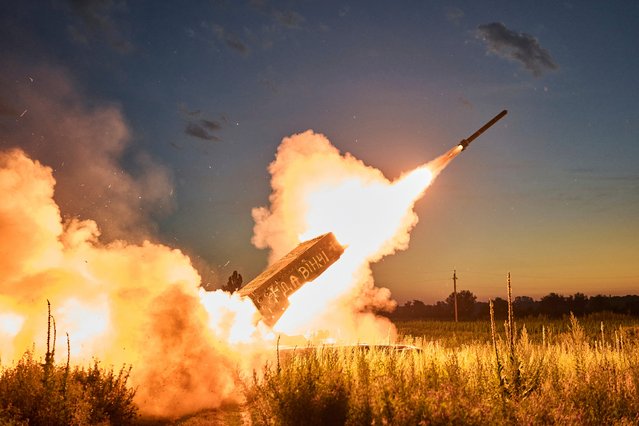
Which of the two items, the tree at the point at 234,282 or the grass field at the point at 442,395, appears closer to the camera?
the grass field at the point at 442,395

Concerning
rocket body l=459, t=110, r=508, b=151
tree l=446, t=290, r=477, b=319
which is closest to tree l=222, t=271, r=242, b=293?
rocket body l=459, t=110, r=508, b=151

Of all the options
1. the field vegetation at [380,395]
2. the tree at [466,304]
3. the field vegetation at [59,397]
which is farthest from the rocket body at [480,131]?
the tree at [466,304]

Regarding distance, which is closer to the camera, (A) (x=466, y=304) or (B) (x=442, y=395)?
(B) (x=442, y=395)

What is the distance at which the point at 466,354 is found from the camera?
1355 centimetres

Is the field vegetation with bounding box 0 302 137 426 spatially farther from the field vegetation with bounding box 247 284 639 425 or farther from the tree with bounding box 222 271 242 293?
the tree with bounding box 222 271 242 293

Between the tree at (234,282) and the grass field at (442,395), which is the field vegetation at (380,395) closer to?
the grass field at (442,395)

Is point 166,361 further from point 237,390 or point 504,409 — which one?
point 504,409

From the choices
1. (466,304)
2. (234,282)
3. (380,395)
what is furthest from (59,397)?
(466,304)

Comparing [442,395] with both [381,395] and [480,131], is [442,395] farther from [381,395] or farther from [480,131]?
[480,131]

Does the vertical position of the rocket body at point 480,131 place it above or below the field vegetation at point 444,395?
above

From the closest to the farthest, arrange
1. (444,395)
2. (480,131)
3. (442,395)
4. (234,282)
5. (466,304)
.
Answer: (444,395) → (442,395) → (480,131) → (234,282) → (466,304)

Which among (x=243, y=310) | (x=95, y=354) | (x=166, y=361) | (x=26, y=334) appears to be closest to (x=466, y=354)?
(x=243, y=310)

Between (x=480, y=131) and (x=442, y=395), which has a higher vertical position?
(x=480, y=131)

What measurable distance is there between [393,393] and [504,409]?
1.77m
